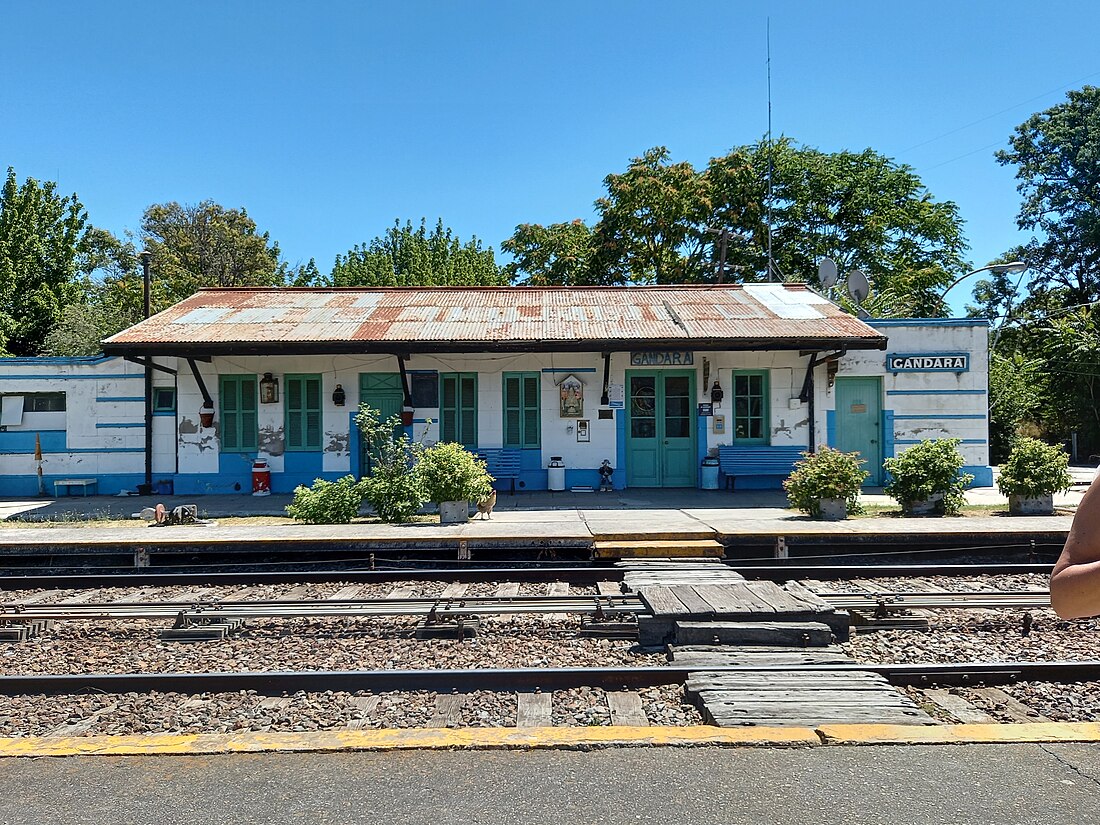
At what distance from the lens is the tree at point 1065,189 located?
37531mm

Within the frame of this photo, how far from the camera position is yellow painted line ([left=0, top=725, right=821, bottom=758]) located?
14.0 ft

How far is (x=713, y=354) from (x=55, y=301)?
2372 centimetres

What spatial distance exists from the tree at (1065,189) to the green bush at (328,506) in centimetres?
3856

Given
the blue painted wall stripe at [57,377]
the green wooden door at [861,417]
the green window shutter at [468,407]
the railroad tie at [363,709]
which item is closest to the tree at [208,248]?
the blue painted wall stripe at [57,377]

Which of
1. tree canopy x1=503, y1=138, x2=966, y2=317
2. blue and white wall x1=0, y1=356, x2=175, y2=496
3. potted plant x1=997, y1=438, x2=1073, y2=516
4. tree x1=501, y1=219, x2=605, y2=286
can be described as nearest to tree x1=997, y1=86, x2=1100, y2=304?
tree canopy x1=503, y1=138, x2=966, y2=317

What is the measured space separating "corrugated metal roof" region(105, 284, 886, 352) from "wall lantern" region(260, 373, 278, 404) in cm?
100

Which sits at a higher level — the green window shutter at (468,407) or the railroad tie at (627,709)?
the green window shutter at (468,407)

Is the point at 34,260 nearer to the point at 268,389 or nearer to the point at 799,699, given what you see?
the point at 268,389

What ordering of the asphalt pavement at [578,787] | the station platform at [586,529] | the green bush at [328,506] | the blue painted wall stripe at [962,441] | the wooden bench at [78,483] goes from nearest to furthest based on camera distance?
→ the asphalt pavement at [578,787] < the station platform at [586,529] < the green bush at [328,506] < the wooden bench at [78,483] < the blue painted wall stripe at [962,441]

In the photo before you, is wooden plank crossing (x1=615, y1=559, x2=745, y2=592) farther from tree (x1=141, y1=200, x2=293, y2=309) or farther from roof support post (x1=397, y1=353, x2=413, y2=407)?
tree (x1=141, y1=200, x2=293, y2=309)

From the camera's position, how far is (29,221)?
2780 centimetres

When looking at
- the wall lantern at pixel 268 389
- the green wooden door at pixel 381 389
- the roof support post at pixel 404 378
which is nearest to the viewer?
the roof support post at pixel 404 378

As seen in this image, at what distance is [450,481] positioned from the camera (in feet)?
36.3

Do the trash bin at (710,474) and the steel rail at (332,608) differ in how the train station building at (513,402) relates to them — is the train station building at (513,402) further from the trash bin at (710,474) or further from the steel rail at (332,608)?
the steel rail at (332,608)
